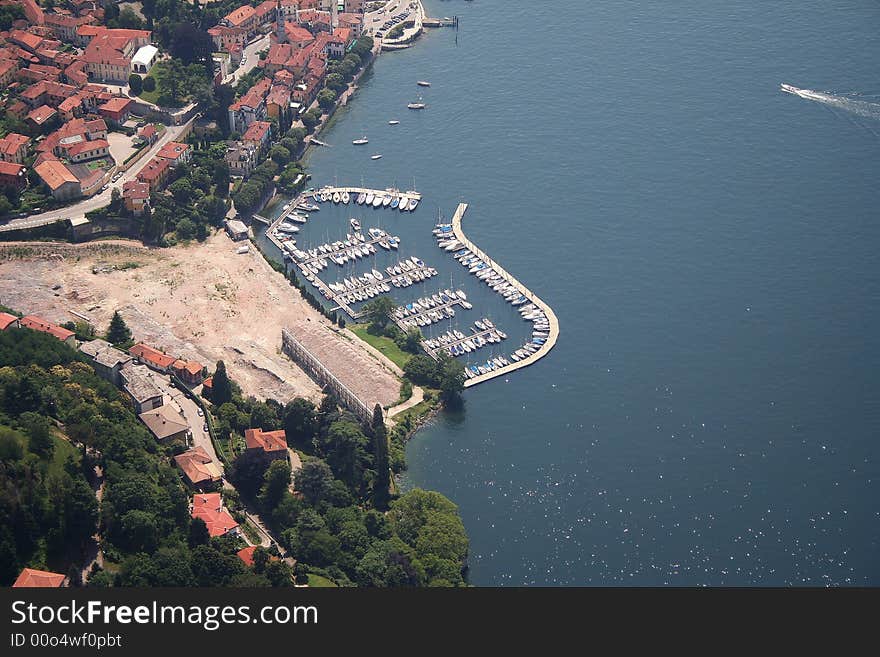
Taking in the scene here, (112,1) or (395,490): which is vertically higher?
(112,1)

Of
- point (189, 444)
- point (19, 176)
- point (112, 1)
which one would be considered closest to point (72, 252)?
point (19, 176)

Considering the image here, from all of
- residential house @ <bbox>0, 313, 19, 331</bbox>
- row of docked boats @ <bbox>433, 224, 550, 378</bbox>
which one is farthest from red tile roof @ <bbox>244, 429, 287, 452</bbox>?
residential house @ <bbox>0, 313, 19, 331</bbox>

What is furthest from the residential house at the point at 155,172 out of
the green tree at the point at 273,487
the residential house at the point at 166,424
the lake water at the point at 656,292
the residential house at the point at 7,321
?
the green tree at the point at 273,487

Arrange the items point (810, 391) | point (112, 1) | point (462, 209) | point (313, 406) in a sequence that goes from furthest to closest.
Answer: point (112, 1)
point (462, 209)
point (810, 391)
point (313, 406)

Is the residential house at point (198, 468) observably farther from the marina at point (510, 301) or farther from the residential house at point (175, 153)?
the residential house at point (175, 153)

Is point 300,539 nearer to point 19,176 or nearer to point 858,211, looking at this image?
point 19,176

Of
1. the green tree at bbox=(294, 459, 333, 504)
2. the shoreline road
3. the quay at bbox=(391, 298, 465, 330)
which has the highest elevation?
the shoreline road

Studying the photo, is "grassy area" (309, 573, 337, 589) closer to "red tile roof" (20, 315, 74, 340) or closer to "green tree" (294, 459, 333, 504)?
"green tree" (294, 459, 333, 504)
